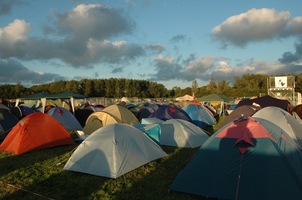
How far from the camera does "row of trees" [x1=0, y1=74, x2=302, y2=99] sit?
64.3 m

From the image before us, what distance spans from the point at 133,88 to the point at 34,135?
2924 inches

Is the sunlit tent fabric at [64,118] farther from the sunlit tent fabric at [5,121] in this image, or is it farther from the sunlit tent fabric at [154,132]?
the sunlit tent fabric at [154,132]

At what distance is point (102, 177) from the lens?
717 cm

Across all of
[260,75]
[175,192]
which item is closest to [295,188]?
[175,192]

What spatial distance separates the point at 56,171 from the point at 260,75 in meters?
74.9

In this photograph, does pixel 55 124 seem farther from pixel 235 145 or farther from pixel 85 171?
pixel 235 145

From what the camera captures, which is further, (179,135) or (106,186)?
(179,135)

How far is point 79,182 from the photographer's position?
693 cm

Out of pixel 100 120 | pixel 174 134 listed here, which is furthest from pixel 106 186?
pixel 100 120

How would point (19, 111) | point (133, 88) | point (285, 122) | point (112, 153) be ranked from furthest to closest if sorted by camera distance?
1. point (133, 88)
2. point (19, 111)
3. point (285, 122)
4. point (112, 153)

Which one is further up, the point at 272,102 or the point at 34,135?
the point at 272,102

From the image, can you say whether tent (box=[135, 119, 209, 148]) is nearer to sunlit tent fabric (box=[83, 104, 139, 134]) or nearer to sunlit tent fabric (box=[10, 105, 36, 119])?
sunlit tent fabric (box=[83, 104, 139, 134])

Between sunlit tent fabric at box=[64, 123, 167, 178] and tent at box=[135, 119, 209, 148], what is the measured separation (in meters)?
2.69

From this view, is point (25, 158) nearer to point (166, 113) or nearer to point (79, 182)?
point (79, 182)
